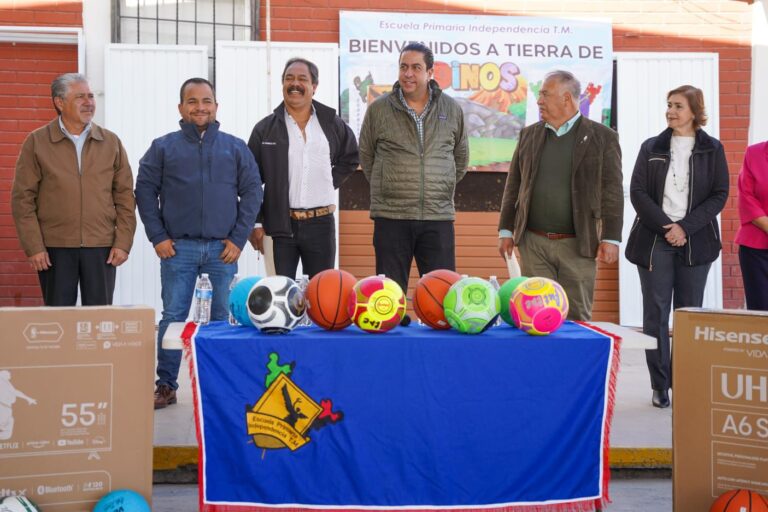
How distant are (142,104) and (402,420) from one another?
→ 559 centimetres

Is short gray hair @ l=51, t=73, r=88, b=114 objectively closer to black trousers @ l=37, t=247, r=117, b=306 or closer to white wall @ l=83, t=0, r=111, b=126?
black trousers @ l=37, t=247, r=117, b=306

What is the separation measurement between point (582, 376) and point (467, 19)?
18.3 ft

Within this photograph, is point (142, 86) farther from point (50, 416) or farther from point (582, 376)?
point (582, 376)

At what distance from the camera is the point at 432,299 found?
3.59 m

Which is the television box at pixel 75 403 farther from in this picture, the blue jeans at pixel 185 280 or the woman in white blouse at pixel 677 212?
the woman in white blouse at pixel 677 212

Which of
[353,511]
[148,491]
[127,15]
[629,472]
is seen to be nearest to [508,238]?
[629,472]

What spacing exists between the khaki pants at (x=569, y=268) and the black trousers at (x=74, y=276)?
2.55m

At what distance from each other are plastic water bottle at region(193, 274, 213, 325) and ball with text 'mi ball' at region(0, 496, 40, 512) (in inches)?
60.2

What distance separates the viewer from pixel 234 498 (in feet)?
10.9

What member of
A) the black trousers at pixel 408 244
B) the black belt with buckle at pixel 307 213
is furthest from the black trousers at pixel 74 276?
the black trousers at pixel 408 244

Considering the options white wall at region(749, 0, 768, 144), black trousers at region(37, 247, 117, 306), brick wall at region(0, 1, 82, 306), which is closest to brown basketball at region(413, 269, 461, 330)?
black trousers at region(37, 247, 117, 306)

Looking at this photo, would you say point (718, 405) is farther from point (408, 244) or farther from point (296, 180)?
point (296, 180)

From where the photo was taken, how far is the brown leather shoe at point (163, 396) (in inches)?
198

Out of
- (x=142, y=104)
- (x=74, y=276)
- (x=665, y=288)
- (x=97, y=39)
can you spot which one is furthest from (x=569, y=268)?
(x=97, y=39)
